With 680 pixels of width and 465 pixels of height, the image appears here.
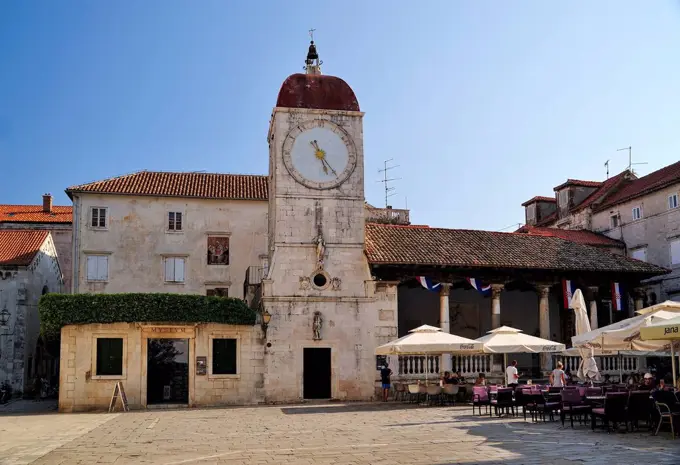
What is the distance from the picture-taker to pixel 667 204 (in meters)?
37.7

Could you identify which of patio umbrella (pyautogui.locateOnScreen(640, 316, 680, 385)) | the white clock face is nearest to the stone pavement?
patio umbrella (pyautogui.locateOnScreen(640, 316, 680, 385))

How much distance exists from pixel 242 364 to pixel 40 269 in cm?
1632

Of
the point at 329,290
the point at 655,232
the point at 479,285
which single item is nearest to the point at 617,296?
the point at 479,285

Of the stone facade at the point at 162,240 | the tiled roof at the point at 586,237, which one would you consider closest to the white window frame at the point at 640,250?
the tiled roof at the point at 586,237

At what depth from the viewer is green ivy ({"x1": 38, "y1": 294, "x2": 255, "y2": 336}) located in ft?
87.9

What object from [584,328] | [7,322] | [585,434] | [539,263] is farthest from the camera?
[7,322]

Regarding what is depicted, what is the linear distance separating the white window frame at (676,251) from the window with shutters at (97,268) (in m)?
28.7

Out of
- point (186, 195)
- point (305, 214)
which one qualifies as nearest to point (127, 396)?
point (305, 214)

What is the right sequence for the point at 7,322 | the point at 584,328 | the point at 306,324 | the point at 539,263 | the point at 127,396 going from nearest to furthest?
the point at 584,328, the point at 127,396, the point at 306,324, the point at 539,263, the point at 7,322

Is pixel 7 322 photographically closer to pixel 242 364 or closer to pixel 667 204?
pixel 242 364

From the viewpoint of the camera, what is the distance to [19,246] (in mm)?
38438

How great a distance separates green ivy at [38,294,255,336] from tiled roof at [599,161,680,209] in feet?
79.3

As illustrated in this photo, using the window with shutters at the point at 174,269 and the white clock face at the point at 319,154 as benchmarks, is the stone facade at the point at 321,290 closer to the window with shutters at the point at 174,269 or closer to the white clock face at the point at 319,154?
the white clock face at the point at 319,154

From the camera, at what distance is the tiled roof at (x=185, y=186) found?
40.3 metres
